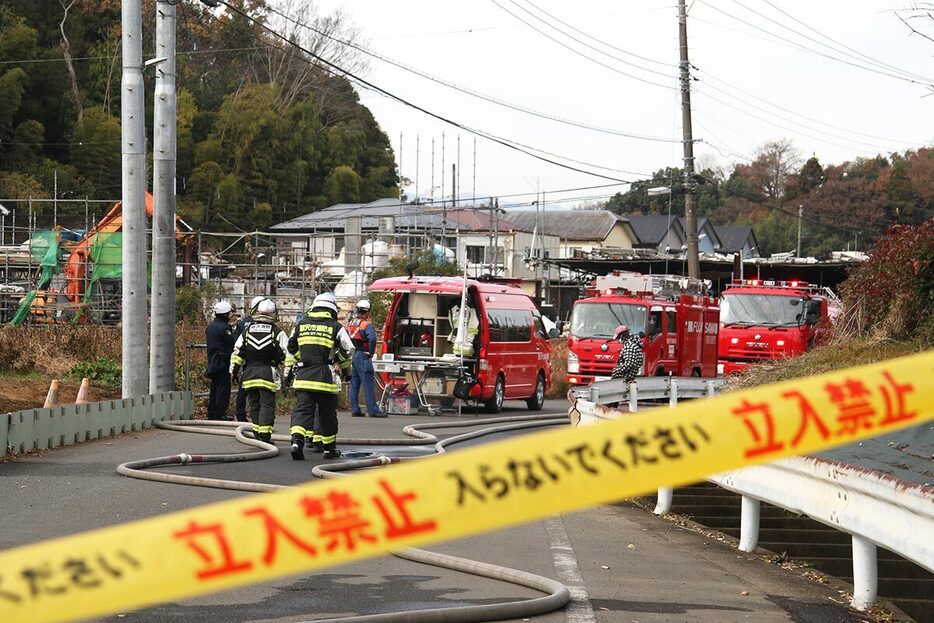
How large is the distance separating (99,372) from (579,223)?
64077mm

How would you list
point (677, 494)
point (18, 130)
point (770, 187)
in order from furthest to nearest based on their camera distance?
point (770, 187), point (18, 130), point (677, 494)

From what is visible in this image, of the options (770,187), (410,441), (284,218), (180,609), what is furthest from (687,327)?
(770,187)

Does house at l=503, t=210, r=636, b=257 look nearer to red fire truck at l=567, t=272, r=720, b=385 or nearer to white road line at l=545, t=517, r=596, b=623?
red fire truck at l=567, t=272, r=720, b=385

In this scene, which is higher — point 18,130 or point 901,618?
point 18,130

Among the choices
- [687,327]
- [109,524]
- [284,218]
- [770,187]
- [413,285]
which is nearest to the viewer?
[109,524]

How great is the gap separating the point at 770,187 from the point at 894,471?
85236mm

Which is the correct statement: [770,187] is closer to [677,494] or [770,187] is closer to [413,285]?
[413,285]

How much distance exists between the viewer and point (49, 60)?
57.2 metres

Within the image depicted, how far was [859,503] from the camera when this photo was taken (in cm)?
675

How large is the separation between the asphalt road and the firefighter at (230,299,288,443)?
7.10 feet

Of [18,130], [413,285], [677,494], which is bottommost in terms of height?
[677,494]

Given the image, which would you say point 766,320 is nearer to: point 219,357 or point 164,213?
point 219,357

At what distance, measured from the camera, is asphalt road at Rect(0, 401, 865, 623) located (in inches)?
259

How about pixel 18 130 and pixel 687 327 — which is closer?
pixel 687 327
